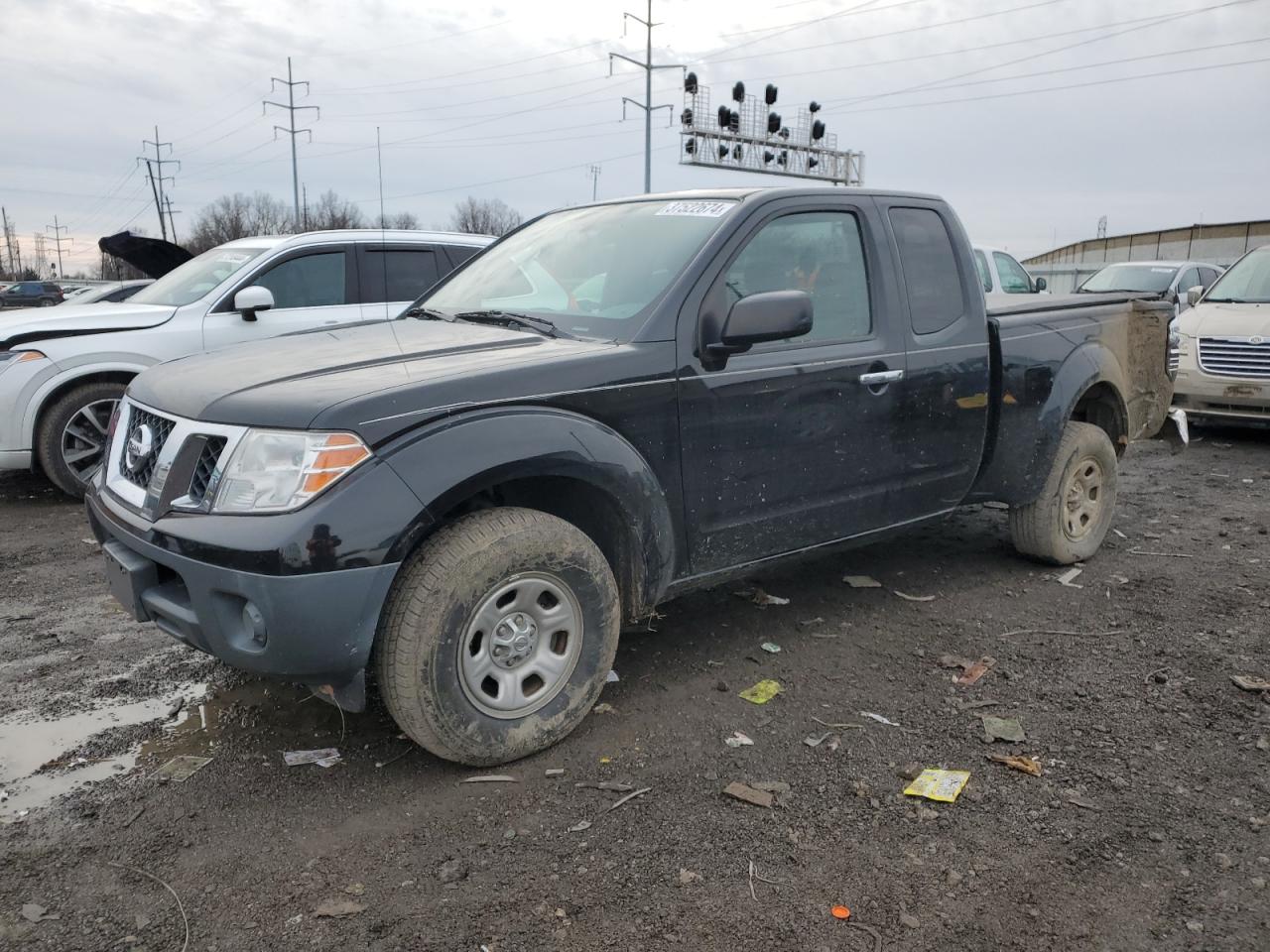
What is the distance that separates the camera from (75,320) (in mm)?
7000

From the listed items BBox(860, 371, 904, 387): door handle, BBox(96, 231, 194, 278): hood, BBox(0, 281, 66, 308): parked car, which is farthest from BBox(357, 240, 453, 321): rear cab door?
BBox(0, 281, 66, 308): parked car

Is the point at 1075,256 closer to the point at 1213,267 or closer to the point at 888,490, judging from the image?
the point at 1213,267

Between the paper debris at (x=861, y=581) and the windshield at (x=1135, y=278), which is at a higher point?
the windshield at (x=1135, y=278)

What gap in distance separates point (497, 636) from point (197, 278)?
19.1 feet

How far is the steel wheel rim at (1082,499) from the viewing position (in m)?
5.25

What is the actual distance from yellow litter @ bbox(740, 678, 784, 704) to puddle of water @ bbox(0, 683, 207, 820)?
83.8 inches

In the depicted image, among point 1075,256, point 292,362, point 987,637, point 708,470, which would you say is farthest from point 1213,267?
point 1075,256

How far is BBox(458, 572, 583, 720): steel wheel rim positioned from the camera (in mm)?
3057

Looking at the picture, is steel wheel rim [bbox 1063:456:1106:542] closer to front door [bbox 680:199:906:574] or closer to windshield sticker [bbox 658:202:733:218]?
front door [bbox 680:199:906:574]

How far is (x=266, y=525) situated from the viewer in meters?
2.73

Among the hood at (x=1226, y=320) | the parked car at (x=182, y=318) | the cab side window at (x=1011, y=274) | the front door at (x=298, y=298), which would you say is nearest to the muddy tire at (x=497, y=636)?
the parked car at (x=182, y=318)

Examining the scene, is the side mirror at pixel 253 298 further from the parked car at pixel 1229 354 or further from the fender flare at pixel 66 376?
the parked car at pixel 1229 354

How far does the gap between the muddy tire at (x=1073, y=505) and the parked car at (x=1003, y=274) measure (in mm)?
6387

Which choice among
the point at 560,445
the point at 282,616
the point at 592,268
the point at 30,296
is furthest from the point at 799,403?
the point at 30,296
